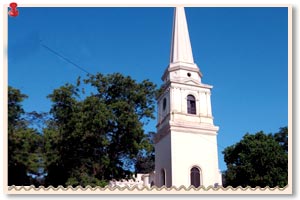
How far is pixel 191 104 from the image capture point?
52.7ft

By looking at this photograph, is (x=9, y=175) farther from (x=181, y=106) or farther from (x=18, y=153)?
(x=181, y=106)

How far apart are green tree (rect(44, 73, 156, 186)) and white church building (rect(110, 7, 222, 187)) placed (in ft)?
9.06

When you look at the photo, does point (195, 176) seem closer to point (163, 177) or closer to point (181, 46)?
point (163, 177)

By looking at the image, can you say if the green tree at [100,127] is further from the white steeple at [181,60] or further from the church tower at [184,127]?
the white steeple at [181,60]

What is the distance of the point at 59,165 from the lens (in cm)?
869

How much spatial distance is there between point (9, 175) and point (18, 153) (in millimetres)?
476

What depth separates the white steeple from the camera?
16281mm

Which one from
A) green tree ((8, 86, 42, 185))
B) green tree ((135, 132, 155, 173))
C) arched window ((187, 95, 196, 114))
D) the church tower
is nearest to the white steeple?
the church tower

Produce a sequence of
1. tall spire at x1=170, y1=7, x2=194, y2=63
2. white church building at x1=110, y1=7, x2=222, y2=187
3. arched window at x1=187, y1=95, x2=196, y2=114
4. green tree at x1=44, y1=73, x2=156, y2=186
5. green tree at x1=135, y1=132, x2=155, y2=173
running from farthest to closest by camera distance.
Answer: tall spire at x1=170, y1=7, x2=194, y2=63 → arched window at x1=187, y1=95, x2=196, y2=114 → white church building at x1=110, y1=7, x2=222, y2=187 → green tree at x1=135, y1=132, x2=155, y2=173 → green tree at x1=44, y1=73, x2=156, y2=186

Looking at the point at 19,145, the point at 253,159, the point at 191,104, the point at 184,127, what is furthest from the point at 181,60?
the point at 19,145

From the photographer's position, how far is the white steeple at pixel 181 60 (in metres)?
16.3

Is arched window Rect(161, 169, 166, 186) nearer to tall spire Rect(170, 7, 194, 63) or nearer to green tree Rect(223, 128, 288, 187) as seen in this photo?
green tree Rect(223, 128, 288, 187)

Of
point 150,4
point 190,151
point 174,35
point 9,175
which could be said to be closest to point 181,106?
point 190,151

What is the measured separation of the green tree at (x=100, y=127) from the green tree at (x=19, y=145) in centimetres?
145
